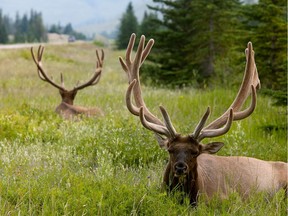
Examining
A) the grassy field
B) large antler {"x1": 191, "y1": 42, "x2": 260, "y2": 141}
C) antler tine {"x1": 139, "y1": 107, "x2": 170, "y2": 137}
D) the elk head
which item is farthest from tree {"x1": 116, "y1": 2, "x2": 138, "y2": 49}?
antler tine {"x1": 139, "y1": 107, "x2": 170, "y2": 137}

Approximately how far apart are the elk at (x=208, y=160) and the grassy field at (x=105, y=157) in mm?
218

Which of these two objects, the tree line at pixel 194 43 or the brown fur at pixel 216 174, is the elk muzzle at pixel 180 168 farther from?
the tree line at pixel 194 43

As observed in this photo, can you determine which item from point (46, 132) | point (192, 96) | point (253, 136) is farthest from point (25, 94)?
point (253, 136)

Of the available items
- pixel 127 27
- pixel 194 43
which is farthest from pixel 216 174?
pixel 127 27

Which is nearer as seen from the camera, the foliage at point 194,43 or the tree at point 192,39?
the foliage at point 194,43

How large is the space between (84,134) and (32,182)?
2.63m

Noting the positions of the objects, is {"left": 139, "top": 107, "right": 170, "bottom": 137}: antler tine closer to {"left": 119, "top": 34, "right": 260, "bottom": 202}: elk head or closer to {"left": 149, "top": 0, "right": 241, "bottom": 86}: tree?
{"left": 119, "top": 34, "right": 260, "bottom": 202}: elk head

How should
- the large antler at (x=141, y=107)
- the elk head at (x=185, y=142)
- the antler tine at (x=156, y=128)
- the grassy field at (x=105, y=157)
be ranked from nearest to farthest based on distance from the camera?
the grassy field at (x=105, y=157) → the elk head at (x=185, y=142) → the large antler at (x=141, y=107) → the antler tine at (x=156, y=128)

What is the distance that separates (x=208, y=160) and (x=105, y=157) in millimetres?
1197

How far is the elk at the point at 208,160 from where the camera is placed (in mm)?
4616

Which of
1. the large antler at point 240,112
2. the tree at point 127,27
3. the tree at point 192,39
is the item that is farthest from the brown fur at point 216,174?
the tree at point 127,27

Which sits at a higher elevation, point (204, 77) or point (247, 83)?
point (247, 83)

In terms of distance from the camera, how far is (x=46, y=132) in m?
7.56

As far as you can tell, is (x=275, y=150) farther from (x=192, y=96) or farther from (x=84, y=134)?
(x=192, y=96)
